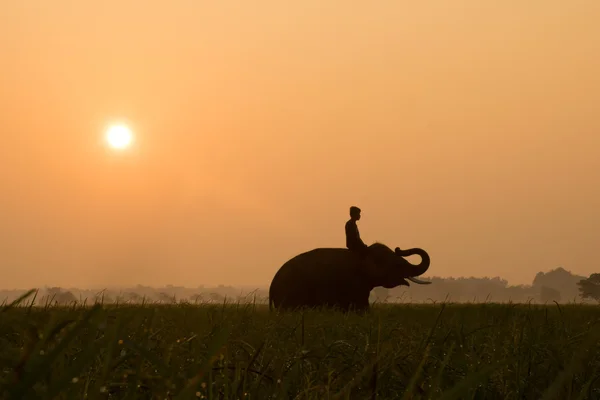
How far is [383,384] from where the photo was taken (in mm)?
2785

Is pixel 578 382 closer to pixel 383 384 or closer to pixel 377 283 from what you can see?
pixel 383 384

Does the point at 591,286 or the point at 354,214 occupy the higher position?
the point at 591,286

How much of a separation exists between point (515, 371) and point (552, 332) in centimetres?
277

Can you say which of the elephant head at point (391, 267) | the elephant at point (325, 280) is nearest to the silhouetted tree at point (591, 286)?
the elephant head at point (391, 267)

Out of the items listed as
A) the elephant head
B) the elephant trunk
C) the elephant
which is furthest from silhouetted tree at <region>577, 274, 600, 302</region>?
the elephant

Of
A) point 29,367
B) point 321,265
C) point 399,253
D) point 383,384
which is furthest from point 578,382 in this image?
point 399,253

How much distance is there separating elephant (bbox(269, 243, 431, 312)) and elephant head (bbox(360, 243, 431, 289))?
3 centimetres

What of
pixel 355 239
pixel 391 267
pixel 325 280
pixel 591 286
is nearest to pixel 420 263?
pixel 391 267

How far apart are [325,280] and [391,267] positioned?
82.0 inches

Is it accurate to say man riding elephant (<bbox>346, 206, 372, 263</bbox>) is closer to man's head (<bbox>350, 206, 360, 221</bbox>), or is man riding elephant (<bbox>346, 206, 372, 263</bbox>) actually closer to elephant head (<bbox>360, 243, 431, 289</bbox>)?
man's head (<bbox>350, 206, 360, 221</bbox>)

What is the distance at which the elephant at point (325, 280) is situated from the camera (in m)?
12.7

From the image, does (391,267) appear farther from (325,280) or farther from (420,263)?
(325,280)

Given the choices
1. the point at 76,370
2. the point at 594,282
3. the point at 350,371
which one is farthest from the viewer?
the point at 594,282

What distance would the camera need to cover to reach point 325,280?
41.9 feet
